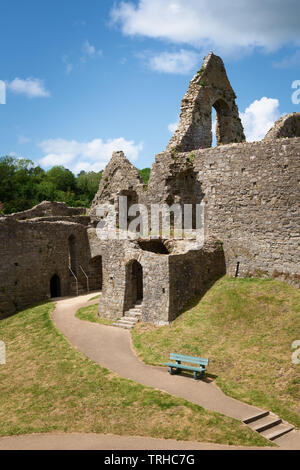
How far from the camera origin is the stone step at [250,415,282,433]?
1098 centimetres

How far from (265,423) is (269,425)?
108 millimetres

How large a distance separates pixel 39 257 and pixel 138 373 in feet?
45.3

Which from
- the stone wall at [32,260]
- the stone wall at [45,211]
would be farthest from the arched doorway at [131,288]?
the stone wall at [45,211]

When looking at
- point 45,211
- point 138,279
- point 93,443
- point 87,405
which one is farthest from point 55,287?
point 93,443

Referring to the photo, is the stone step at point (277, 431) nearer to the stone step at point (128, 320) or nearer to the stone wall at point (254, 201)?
the stone wall at point (254, 201)

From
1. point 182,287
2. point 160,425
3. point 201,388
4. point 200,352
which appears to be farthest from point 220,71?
point 160,425

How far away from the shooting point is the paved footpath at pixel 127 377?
11.0 meters

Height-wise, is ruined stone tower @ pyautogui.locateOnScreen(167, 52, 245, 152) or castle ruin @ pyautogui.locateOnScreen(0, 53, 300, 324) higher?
ruined stone tower @ pyautogui.locateOnScreen(167, 52, 245, 152)

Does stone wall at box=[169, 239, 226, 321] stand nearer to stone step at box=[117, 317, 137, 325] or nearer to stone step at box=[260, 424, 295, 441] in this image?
stone step at box=[117, 317, 137, 325]

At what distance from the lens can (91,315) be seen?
70.8 feet

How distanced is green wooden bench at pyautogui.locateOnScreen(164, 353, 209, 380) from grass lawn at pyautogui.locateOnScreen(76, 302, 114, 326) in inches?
241

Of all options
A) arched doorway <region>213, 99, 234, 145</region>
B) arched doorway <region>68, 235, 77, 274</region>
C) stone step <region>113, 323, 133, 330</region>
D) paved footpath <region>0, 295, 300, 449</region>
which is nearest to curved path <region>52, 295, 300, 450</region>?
paved footpath <region>0, 295, 300, 449</region>

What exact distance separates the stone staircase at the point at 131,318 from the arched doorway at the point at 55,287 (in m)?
9.08
